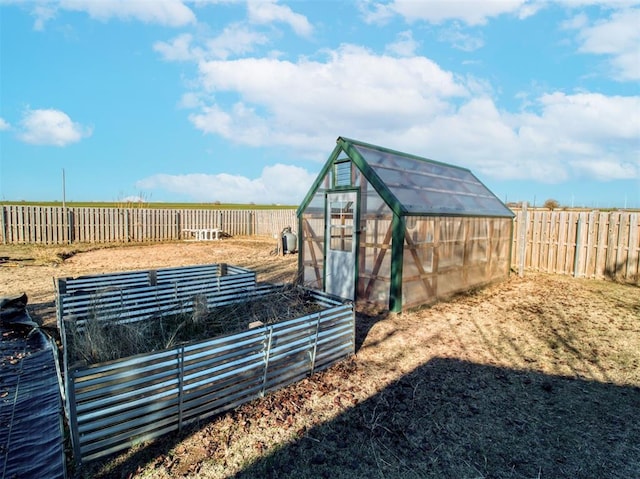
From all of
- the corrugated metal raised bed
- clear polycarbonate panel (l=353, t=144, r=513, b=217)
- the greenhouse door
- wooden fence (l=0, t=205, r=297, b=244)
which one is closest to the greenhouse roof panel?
clear polycarbonate panel (l=353, t=144, r=513, b=217)

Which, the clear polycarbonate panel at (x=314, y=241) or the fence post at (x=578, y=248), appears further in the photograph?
the fence post at (x=578, y=248)

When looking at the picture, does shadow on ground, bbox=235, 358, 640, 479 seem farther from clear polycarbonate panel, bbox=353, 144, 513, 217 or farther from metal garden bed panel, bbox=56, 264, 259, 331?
clear polycarbonate panel, bbox=353, 144, 513, 217

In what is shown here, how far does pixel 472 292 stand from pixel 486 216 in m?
1.95

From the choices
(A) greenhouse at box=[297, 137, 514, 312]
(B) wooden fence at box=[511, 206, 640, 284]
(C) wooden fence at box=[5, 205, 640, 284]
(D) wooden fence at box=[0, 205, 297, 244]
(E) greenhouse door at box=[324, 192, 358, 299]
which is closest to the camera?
(A) greenhouse at box=[297, 137, 514, 312]

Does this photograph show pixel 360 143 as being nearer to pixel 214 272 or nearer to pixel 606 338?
pixel 214 272

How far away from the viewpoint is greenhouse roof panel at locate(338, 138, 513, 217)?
7.04 metres

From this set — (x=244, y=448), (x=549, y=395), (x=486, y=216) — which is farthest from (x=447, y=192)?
(x=244, y=448)

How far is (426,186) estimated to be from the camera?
26.3 ft

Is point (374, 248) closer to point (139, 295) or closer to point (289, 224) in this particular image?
point (139, 295)

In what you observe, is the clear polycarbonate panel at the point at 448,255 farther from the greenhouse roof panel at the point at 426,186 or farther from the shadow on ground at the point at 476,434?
the shadow on ground at the point at 476,434

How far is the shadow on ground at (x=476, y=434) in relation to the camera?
2.66 meters

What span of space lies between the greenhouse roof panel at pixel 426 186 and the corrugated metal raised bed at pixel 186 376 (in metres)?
3.39

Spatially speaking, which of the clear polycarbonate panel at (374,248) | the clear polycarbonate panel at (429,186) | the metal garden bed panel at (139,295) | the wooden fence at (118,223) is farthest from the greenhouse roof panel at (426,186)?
the wooden fence at (118,223)

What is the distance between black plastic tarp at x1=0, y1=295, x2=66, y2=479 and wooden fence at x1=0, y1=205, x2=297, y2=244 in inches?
552
